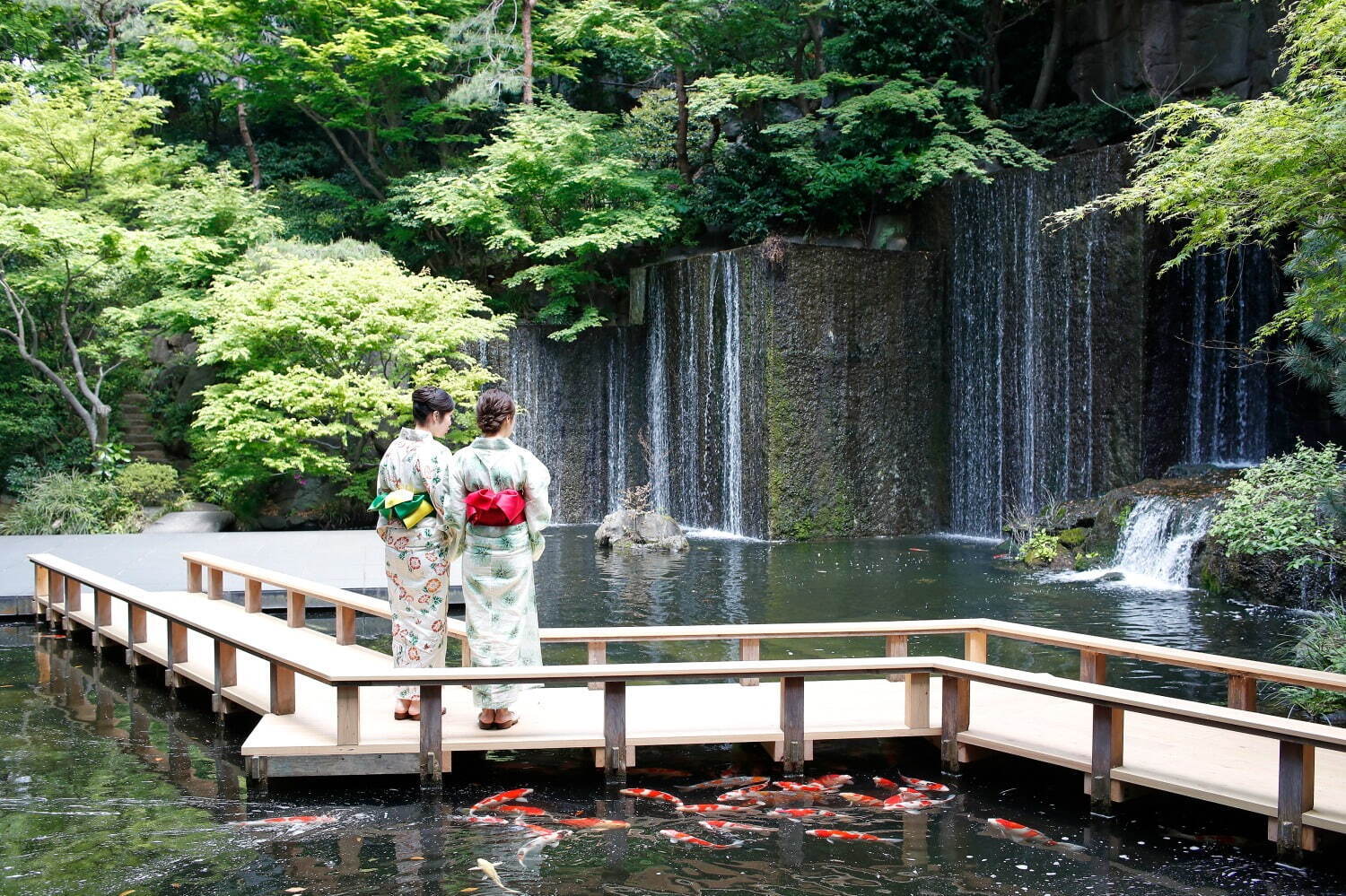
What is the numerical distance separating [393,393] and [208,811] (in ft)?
29.2

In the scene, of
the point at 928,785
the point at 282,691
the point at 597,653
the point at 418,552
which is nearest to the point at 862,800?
the point at 928,785

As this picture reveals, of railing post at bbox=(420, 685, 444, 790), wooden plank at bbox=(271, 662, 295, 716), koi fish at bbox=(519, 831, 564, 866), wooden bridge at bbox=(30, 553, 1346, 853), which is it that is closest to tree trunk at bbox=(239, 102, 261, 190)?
wooden bridge at bbox=(30, 553, 1346, 853)

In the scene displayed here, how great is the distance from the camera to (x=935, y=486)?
688 inches

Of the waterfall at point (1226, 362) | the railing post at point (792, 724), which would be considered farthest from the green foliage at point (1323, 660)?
the waterfall at point (1226, 362)

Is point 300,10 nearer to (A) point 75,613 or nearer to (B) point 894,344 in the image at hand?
(B) point 894,344

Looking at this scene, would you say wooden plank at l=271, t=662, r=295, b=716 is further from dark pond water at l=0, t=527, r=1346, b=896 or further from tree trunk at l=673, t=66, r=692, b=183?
tree trunk at l=673, t=66, r=692, b=183

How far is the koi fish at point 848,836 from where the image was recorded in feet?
15.3

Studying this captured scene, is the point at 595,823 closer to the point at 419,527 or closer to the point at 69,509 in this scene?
the point at 419,527

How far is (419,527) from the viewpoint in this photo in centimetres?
539

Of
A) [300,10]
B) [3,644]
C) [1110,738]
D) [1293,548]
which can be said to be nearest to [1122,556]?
[1293,548]

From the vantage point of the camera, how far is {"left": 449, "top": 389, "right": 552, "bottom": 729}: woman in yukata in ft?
17.2

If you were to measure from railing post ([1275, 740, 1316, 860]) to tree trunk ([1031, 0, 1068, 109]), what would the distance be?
54.3 ft

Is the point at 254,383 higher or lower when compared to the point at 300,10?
lower

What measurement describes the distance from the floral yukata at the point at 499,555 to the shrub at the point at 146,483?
38.6 ft
